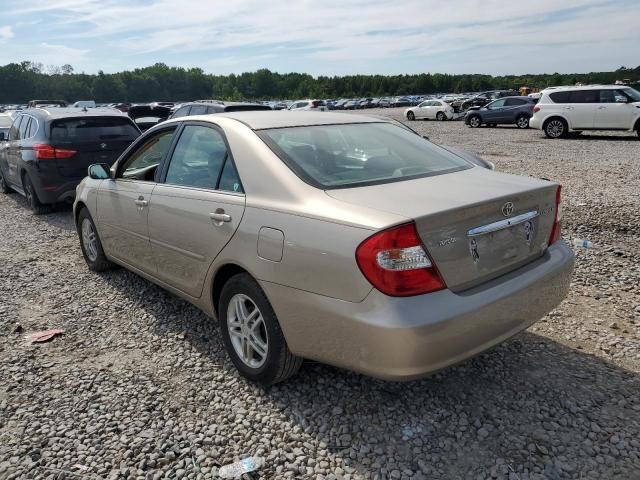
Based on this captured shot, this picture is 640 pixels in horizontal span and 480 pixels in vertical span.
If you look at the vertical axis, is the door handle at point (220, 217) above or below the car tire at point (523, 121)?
above

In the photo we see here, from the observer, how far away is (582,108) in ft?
59.0

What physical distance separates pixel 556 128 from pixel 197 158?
17879 millimetres

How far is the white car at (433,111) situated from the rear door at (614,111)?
14673 mm

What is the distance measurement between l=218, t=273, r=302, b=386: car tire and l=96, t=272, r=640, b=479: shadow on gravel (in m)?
0.15

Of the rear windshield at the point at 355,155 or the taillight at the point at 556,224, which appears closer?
the rear windshield at the point at 355,155

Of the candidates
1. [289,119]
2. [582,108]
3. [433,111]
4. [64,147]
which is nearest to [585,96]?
[582,108]

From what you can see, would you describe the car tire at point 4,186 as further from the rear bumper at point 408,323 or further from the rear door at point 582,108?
the rear door at point 582,108

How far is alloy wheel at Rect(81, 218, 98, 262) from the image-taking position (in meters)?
5.23

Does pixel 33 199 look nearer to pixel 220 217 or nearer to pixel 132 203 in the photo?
pixel 132 203

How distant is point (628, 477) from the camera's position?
7.74 ft

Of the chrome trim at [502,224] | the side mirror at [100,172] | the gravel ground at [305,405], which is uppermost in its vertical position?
the side mirror at [100,172]

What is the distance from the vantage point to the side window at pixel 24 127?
28.6ft

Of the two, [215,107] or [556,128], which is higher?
[215,107]

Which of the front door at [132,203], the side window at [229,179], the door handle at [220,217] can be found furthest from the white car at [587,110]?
the door handle at [220,217]
